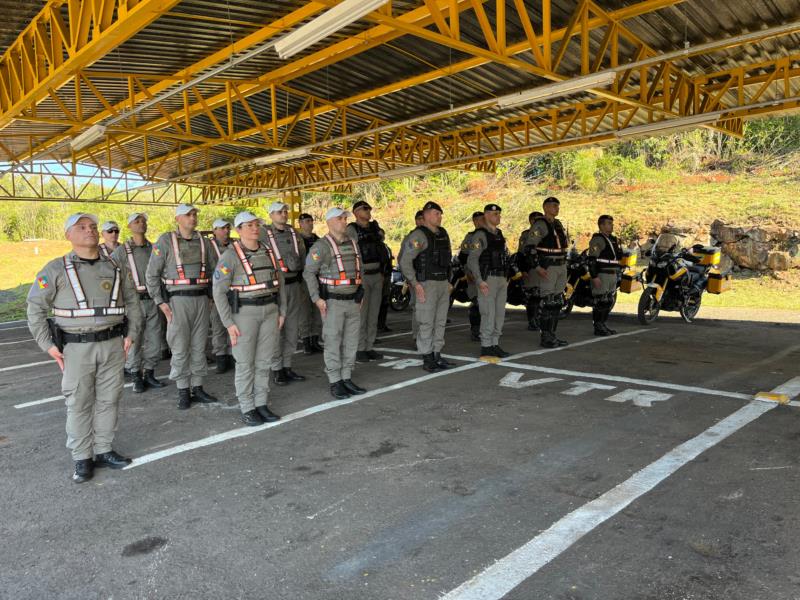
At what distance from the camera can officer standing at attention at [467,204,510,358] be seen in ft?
23.0

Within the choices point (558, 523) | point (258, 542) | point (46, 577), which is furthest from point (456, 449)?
point (46, 577)

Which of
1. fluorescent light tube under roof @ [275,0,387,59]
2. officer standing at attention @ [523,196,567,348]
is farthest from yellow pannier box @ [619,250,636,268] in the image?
fluorescent light tube under roof @ [275,0,387,59]

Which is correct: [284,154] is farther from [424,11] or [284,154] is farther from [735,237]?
[735,237]

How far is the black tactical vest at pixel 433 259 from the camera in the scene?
257 inches

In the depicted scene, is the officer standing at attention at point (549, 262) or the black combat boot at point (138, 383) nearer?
the black combat boot at point (138, 383)

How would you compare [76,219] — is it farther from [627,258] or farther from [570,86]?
Answer: [627,258]

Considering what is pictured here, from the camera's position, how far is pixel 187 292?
18.0ft

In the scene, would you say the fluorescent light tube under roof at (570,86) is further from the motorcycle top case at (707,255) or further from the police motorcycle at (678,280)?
the motorcycle top case at (707,255)

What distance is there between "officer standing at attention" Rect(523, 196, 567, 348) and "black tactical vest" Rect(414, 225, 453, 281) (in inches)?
70.3

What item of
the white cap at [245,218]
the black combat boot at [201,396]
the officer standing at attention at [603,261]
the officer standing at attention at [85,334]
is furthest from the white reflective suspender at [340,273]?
the officer standing at attention at [603,261]

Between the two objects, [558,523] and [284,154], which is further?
[284,154]

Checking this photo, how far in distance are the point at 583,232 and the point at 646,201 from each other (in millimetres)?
3421

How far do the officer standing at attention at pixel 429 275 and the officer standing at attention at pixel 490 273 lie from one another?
0.53 meters

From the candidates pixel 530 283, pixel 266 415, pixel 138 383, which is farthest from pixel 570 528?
pixel 530 283
